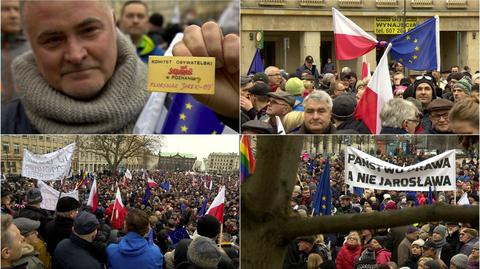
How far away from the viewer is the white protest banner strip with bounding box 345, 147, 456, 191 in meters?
3.58

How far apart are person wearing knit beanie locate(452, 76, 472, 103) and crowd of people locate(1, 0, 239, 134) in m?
1.18

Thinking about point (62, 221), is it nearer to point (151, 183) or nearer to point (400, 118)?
point (151, 183)

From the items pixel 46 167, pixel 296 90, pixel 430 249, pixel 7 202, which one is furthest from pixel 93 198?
pixel 430 249

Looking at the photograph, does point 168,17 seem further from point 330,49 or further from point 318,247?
point 318,247

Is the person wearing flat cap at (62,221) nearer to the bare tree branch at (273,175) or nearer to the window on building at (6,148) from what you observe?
the window on building at (6,148)

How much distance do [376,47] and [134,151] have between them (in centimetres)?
136

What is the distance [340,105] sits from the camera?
12.1 ft

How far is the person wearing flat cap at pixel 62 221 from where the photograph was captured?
3656mm

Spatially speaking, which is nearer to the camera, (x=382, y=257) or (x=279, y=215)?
(x=279, y=215)

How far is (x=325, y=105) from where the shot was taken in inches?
141

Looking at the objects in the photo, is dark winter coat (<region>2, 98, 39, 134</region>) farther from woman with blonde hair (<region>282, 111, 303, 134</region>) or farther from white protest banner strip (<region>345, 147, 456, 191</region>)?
white protest banner strip (<region>345, 147, 456, 191</region>)

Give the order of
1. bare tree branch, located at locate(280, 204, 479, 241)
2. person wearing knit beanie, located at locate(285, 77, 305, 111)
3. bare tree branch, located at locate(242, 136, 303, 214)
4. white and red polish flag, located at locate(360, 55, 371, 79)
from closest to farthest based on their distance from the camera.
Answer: bare tree branch, located at locate(280, 204, 479, 241) < bare tree branch, located at locate(242, 136, 303, 214) < person wearing knit beanie, located at locate(285, 77, 305, 111) < white and red polish flag, located at locate(360, 55, 371, 79)

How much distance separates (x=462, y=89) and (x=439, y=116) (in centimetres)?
31

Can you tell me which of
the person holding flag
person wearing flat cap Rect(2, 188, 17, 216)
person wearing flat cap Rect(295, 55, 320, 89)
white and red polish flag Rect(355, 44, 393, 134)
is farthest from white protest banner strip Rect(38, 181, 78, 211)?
white and red polish flag Rect(355, 44, 393, 134)
